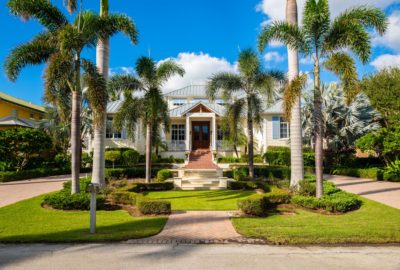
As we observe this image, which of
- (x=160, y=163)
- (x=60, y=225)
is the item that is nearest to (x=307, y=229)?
(x=60, y=225)

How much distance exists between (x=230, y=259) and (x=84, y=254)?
9.76 ft

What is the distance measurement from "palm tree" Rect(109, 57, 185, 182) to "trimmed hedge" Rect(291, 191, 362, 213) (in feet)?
29.5

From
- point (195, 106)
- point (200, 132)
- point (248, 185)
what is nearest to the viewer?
point (248, 185)

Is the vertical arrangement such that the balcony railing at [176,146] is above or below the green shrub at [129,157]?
above

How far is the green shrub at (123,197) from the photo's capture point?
34.3ft

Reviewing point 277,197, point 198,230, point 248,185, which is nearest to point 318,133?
point 277,197

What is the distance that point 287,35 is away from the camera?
35.4 feet

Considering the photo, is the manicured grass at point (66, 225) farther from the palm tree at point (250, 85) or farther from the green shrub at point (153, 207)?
the palm tree at point (250, 85)

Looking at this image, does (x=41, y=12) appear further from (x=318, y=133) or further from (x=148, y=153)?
(x=318, y=133)

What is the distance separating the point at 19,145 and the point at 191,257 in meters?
18.6

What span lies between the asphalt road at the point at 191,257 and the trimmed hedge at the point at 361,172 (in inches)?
543

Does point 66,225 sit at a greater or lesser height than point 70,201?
lesser

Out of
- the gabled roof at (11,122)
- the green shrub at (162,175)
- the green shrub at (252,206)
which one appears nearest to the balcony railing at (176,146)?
the green shrub at (162,175)

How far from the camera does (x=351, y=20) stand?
9.99 meters
